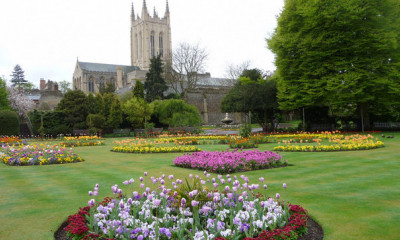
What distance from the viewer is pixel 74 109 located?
2792 cm

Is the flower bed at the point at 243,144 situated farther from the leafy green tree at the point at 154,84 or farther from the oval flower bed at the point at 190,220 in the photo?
the leafy green tree at the point at 154,84

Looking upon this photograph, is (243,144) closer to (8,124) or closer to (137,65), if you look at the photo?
(8,124)

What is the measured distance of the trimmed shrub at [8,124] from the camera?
79.0 feet

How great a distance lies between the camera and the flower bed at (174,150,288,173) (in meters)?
8.09

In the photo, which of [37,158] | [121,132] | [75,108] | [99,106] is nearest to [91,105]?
[99,106]

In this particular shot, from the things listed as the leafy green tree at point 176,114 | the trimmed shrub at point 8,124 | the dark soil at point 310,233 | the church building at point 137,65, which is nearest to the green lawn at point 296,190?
the dark soil at point 310,233

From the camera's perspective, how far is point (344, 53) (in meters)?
22.4

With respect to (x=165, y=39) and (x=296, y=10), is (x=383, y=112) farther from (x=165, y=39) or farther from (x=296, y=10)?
(x=165, y=39)

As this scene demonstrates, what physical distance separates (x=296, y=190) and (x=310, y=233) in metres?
2.07

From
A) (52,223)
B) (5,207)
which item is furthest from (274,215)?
(5,207)

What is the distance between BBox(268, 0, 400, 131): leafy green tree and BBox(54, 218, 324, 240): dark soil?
746 inches

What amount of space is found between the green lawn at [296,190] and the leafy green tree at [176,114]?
21120 mm

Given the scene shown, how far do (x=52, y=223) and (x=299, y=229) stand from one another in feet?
11.0

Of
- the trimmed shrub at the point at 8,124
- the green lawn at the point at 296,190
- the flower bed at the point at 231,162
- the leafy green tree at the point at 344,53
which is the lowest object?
the green lawn at the point at 296,190
